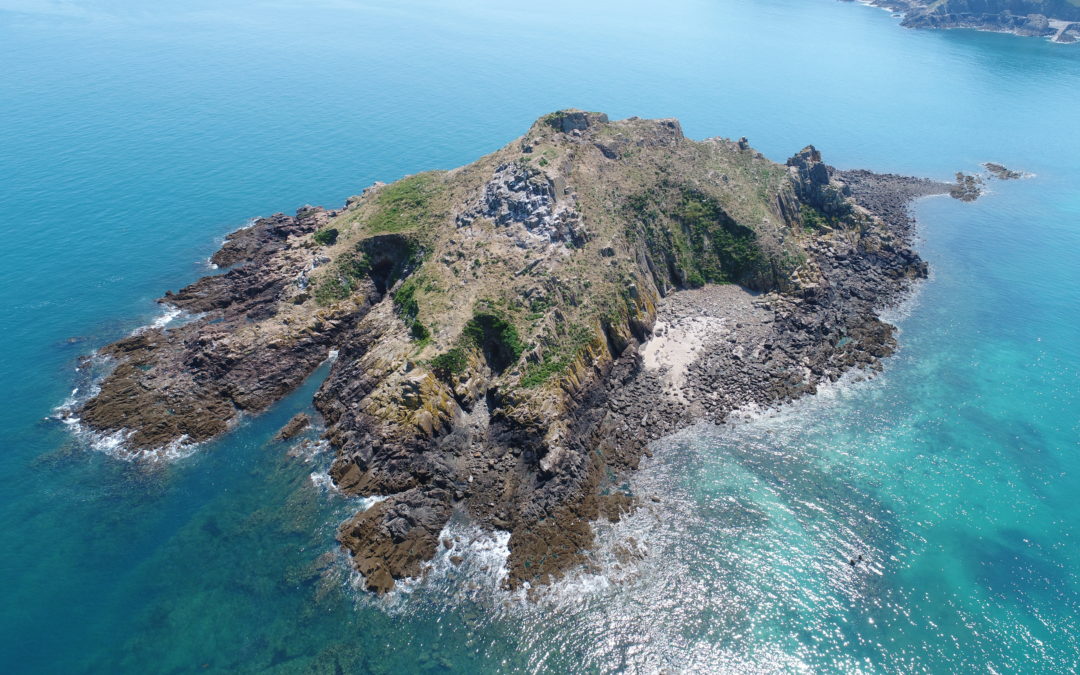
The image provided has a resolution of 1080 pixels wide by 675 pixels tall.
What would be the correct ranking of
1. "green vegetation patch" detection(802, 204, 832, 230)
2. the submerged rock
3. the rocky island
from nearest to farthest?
the rocky island → the submerged rock → "green vegetation patch" detection(802, 204, 832, 230)

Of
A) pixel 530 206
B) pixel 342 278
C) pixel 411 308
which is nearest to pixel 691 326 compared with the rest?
pixel 530 206

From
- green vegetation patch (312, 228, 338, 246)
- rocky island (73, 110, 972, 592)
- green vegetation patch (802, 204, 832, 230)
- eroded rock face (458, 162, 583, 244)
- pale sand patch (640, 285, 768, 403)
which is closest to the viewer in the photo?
rocky island (73, 110, 972, 592)

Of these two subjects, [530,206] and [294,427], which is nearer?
[294,427]

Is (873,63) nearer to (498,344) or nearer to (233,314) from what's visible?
(498,344)

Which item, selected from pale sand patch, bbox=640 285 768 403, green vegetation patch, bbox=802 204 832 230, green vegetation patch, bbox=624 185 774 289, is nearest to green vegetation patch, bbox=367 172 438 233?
green vegetation patch, bbox=624 185 774 289

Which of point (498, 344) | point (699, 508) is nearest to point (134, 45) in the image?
point (498, 344)

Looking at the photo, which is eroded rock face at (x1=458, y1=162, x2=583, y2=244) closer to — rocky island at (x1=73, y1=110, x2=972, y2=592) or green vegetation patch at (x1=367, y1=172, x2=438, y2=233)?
rocky island at (x1=73, y1=110, x2=972, y2=592)

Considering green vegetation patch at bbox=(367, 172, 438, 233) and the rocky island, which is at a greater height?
green vegetation patch at bbox=(367, 172, 438, 233)

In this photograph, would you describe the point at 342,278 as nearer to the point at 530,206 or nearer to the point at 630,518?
the point at 530,206

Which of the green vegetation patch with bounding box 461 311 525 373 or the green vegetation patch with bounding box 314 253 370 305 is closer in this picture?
the green vegetation patch with bounding box 461 311 525 373
